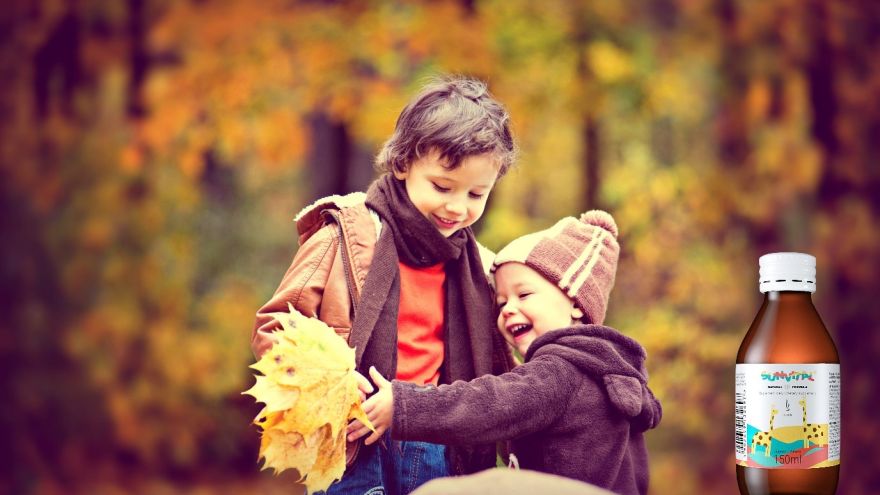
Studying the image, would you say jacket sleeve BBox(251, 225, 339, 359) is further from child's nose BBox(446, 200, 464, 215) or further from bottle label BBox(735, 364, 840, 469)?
bottle label BBox(735, 364, 840, 469)

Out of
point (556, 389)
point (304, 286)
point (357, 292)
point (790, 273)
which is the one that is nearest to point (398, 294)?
point (357, 292)

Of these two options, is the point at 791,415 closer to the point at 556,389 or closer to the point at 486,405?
the point at 556,389

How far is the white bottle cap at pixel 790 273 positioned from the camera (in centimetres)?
235

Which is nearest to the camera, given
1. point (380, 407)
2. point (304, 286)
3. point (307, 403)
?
point (307, 403)

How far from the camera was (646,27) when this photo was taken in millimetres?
8062

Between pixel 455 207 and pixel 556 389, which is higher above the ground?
pixel 455 207

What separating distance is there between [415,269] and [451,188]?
28 centimetres

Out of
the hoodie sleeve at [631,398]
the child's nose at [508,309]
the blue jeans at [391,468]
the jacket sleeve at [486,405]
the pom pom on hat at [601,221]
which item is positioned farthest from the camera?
the pom pom on hat at [601,221]

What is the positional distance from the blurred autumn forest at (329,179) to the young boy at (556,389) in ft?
13.2

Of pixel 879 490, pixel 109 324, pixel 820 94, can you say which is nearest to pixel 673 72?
pixel 820 94

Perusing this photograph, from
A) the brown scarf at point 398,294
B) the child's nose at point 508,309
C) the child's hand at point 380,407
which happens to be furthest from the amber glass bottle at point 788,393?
the child's hand at point 380,407

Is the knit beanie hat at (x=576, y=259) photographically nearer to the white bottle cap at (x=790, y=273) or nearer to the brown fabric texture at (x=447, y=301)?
the brown fabric texture at (x=447, y=301)

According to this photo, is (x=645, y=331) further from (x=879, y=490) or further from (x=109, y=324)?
(x=109, y=324)

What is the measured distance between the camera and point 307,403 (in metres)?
2.14
